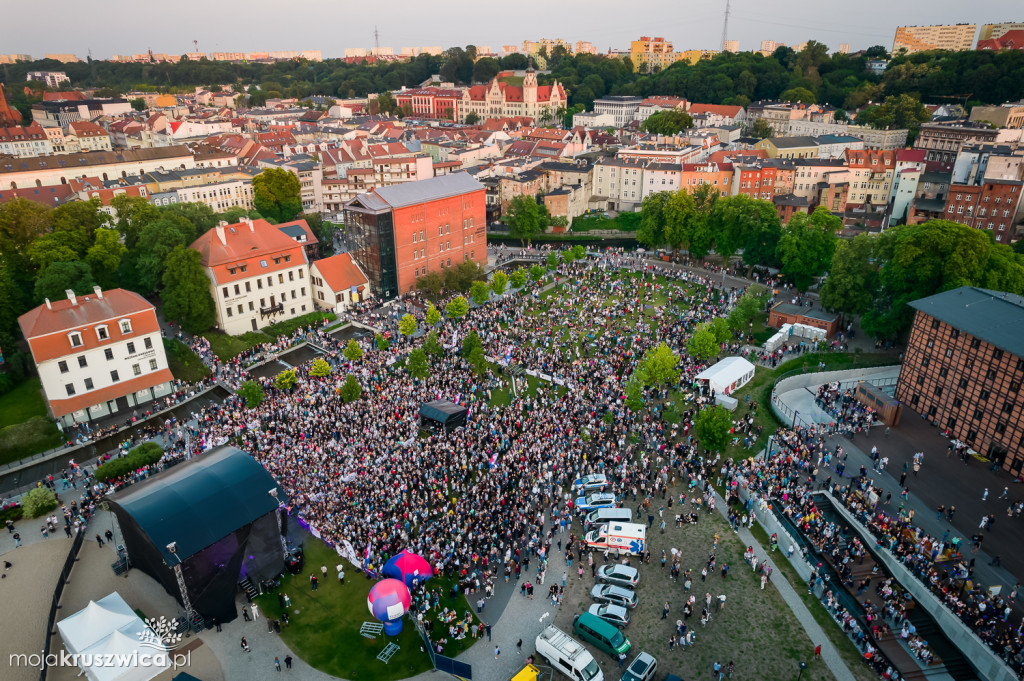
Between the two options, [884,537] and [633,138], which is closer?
[884,537]

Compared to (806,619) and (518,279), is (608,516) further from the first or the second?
(518,279)

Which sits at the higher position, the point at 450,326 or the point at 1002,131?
the point at 1002,131

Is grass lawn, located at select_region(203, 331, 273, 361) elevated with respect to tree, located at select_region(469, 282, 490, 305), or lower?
lower

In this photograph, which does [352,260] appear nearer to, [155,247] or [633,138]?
[155,247]

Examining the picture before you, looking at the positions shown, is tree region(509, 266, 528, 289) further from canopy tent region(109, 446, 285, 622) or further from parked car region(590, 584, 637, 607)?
parked car region(590, 584, 637, 607)

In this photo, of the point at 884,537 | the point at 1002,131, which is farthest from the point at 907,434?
the point at 1002,131

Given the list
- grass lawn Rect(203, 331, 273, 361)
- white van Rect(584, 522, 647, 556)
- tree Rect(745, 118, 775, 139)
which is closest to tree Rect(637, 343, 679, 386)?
white van Rect(584, 522, 647, 556)
